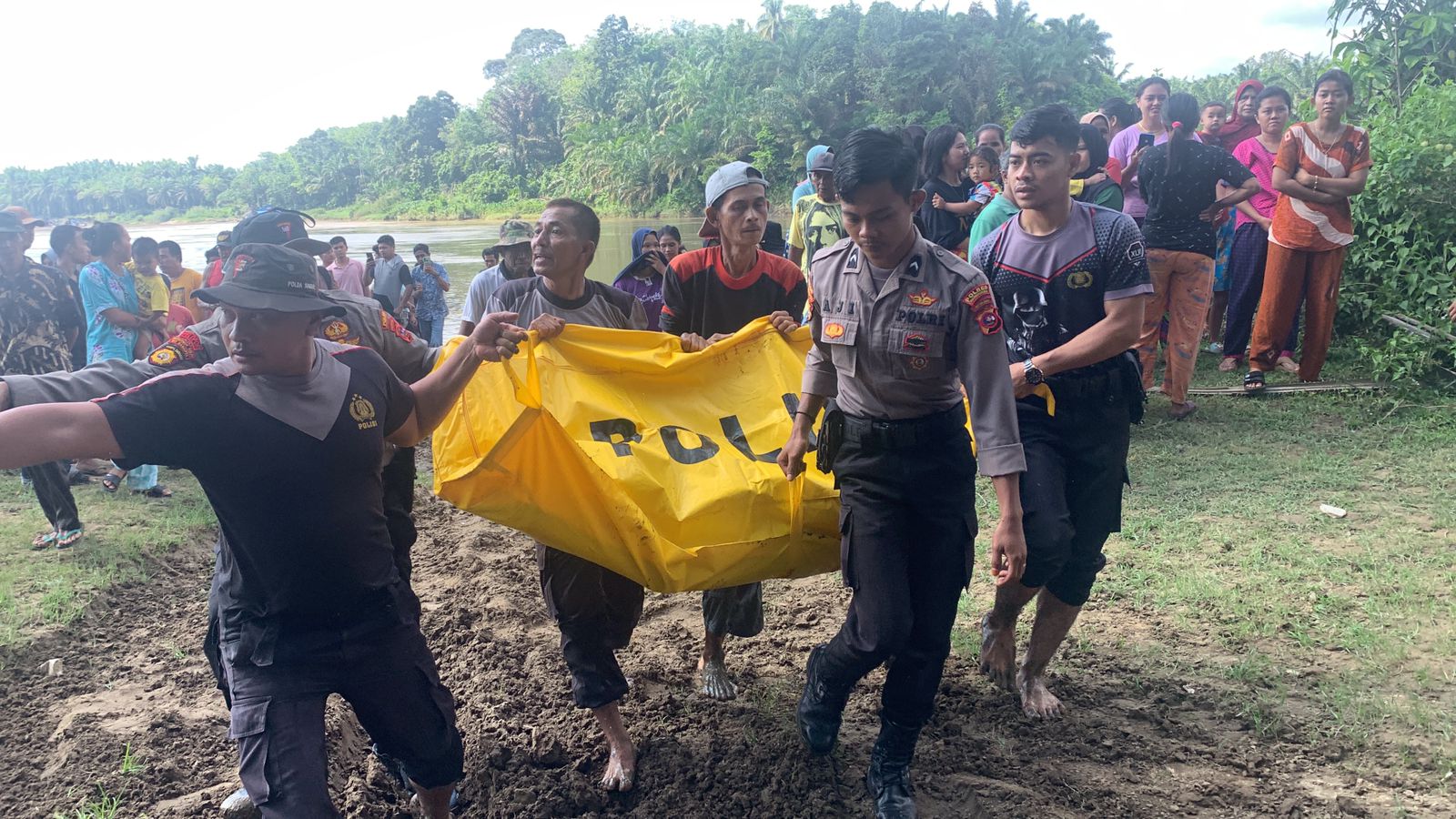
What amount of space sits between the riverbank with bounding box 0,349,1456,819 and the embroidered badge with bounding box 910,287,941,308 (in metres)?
1.53

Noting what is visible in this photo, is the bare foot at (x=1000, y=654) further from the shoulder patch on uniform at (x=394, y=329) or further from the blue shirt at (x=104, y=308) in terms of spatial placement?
the blue shirt at (x=104, y=308)

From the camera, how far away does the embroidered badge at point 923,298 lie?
8.16 feet

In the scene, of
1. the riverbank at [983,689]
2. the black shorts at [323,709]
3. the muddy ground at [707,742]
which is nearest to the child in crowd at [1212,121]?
the riverbank at [983,689]

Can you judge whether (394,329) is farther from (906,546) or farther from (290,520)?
(906,546)

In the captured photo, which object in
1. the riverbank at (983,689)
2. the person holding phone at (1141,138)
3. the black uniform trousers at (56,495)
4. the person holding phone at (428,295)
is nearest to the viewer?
the riverbank at (983,689)

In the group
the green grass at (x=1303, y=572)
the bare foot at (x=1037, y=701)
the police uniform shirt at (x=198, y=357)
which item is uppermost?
the police uniform shirt at (x=198, y=357)

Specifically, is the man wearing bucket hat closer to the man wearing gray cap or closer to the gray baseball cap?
the man wearing gray cap

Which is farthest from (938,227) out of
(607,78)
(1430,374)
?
(607,78)

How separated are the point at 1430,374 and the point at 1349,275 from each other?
1454 millimetres

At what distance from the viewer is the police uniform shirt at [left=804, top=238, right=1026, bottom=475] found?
246cm

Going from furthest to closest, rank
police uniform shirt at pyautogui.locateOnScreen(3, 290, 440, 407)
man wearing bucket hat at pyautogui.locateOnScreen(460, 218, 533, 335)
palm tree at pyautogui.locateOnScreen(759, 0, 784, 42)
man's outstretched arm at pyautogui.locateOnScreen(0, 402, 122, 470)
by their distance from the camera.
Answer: palm tree at pyautogui.locateOnScreen(759, 0, 784, 42), man wearing bucket hat at pyautogui.locateOnScreen(460, 218, 533, 335), police uniform shirt at pyautogui.locateOnScreen(3, 290, 440, 407), man's outstretched arm at pyautogui.locateOnScreen(0, 402, 122, 470)

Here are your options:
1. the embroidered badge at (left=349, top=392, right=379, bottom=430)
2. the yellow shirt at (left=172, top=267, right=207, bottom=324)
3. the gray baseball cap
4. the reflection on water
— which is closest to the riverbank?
the embroidered badge at (left=349, top=392, right=379, bottom=430)

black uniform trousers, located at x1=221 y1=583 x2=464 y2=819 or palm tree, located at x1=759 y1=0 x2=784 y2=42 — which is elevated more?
palm tree, located at x1=759 y1=0 x2=784 y2=42

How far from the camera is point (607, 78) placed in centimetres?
5616
